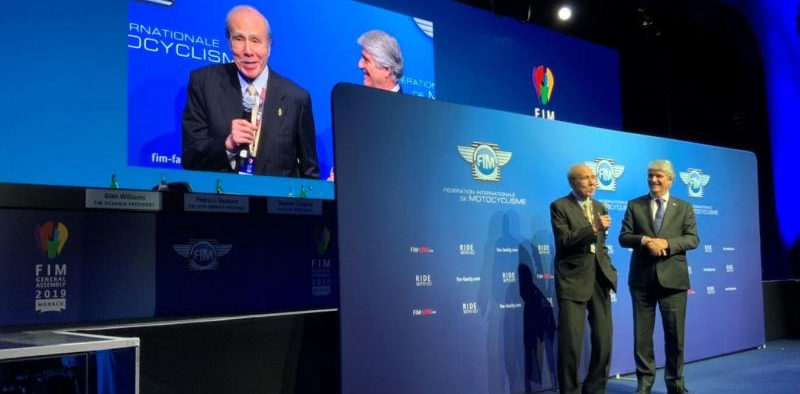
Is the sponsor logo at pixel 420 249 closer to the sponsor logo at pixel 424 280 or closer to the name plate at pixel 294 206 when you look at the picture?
the sponsor logo at pixel 424 280

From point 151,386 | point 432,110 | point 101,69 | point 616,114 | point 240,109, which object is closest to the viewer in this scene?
point 151,386

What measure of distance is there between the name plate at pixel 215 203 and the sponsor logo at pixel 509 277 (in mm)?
1793

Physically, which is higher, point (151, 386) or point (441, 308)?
point (441, 308)

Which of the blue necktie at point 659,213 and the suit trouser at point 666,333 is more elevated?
the blue necktie at point 659,213

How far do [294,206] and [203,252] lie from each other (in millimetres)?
657

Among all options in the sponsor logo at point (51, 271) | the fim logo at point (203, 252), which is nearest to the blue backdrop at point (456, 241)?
the fim logo at point (203, 252)

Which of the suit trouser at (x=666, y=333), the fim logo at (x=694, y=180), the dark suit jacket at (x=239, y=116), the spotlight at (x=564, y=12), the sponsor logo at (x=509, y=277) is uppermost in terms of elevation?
the spotlight at (x=564, y=12)

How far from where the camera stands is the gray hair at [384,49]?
6.58 m

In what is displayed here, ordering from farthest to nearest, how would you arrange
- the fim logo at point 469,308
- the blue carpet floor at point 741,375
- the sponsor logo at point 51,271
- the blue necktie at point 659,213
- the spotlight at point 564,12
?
the spotlight at point 564,12 → the blue carpet floor at point 741,375 → the blue necktie at point 659,213 → the fim logo at point 469,308 → the sponsor logo at point 51,271

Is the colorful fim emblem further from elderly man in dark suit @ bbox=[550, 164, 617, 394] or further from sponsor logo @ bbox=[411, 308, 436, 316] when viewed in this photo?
sponsor logo @ bbox=[411, 308, 436, 316]

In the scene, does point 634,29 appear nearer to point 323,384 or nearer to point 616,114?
point 616,114

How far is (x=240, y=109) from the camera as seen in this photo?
5.76m

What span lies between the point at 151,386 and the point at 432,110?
2335mm

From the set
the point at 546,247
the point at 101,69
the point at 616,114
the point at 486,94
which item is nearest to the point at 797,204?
the point at 616,114
